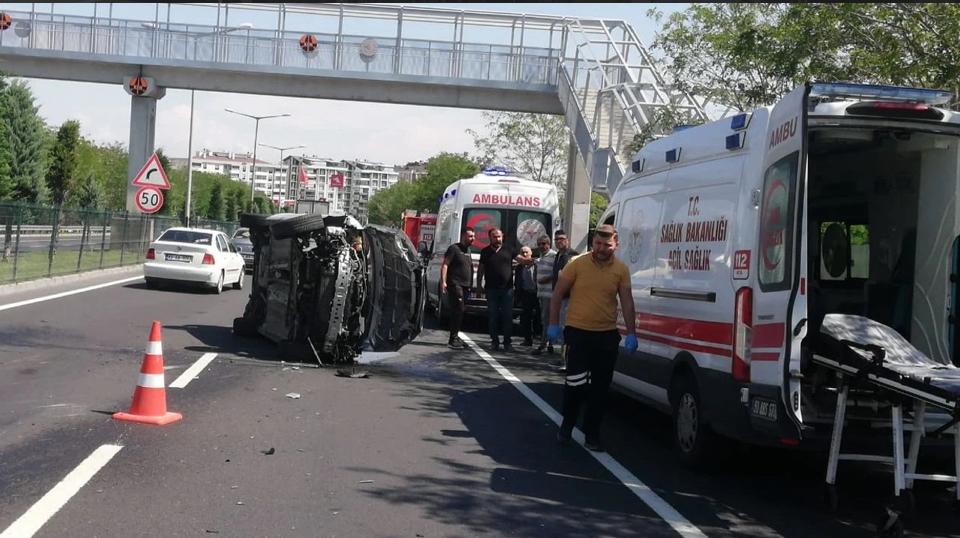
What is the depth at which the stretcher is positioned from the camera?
6406 millimetres

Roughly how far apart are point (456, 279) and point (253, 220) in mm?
3540

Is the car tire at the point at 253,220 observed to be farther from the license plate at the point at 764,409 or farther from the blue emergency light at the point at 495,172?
the license plate at the point at 764,409

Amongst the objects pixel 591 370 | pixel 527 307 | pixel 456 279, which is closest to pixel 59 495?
pixel 591 370

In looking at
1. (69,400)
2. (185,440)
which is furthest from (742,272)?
(69,400)

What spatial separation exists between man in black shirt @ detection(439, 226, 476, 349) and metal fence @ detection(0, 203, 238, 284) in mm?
10148

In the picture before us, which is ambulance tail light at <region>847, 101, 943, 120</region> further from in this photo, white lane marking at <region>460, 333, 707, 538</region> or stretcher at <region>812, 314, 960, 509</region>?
white lane marking at <region>460, 333, 707, 538</region>

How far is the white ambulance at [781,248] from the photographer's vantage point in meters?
7.07

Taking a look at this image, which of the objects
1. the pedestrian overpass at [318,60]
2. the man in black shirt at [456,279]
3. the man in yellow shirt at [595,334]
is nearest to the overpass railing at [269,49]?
the pedestrian overpass at [318,60]

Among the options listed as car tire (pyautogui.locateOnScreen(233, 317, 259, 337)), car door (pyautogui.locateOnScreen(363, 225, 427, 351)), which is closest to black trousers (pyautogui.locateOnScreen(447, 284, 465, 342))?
car door (pyautogui.locateOnScreen(363, 225, 427, 351))

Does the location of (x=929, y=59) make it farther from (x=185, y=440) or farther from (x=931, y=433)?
(x=185, y=440)

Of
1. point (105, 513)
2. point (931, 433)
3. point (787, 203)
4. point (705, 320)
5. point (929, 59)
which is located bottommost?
point (105, 513)

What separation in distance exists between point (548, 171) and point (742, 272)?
48.3 m

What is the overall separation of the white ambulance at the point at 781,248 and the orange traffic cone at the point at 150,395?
415 centimetres

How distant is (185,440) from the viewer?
27.5 ft
